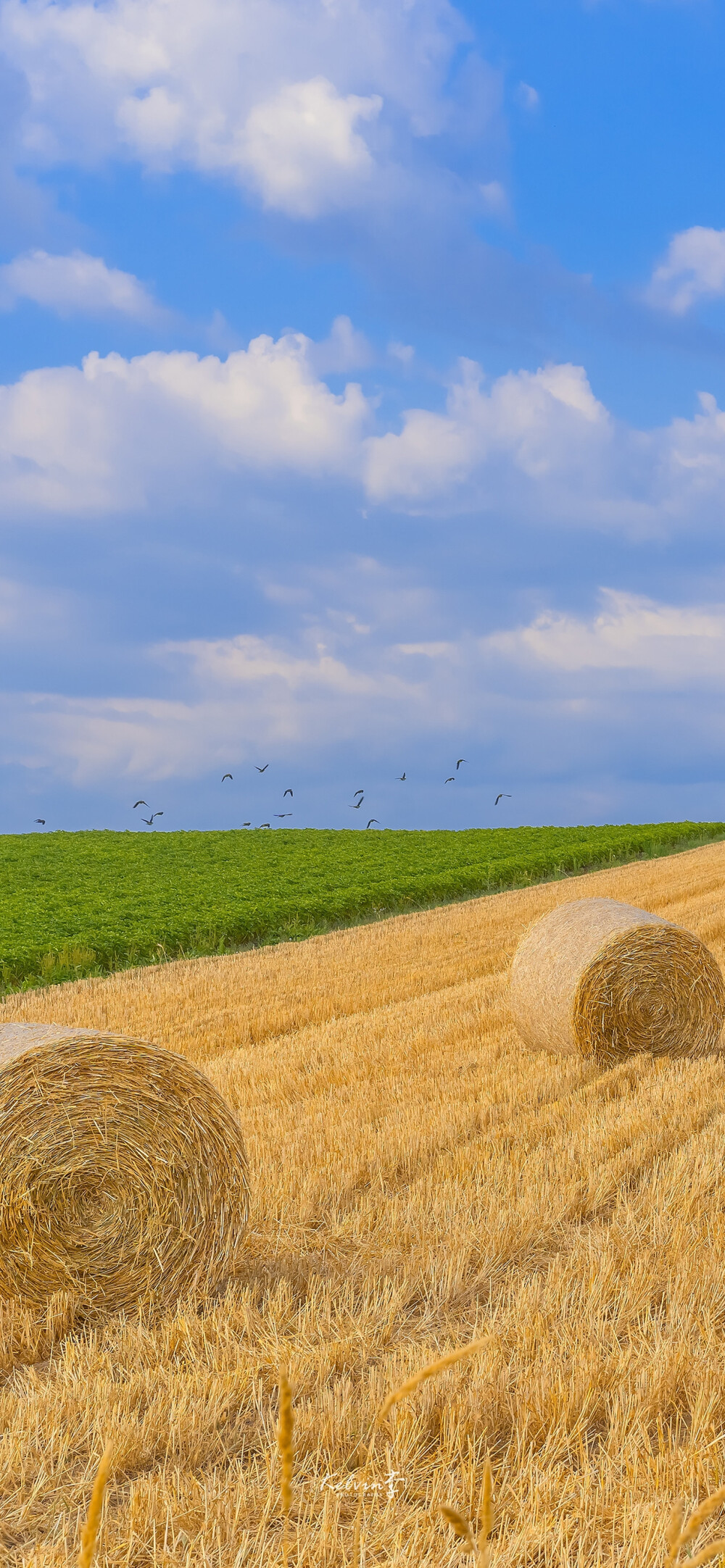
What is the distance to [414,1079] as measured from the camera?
891cm

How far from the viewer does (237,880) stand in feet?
93.1

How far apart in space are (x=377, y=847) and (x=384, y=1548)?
116 feet

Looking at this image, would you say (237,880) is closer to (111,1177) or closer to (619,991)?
(619,991)

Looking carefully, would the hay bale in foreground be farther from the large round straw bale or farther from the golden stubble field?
the large round straw bale

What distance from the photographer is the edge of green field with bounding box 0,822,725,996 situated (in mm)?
18047

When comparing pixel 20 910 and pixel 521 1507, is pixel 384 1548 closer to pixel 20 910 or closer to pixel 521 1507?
pixel 521 1507

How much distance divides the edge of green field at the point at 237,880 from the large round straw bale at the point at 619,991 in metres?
8.33

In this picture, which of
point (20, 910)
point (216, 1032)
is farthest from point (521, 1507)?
point (20, 910)

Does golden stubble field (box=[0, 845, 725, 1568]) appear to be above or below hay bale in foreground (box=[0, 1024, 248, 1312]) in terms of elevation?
below

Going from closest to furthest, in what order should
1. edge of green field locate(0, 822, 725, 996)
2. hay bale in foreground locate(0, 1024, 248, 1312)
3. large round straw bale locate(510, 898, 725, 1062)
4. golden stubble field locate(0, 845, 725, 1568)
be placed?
golden stubble field locate(0, 845, 725, 1568)
hay bale in foreground locate(0, 1024, 248, 1312)
large round straw bale locate(510, 898, 725, 1062)
edge of green field locate(0, 822, 725, 996)

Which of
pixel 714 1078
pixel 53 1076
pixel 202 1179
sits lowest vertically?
pixel 714 1078

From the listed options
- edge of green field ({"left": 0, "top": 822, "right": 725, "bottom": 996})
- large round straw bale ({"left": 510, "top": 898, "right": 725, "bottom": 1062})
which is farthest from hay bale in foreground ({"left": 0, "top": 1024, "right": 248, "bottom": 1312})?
edge of green field ({"left": 0, "top": 822, "right": 725, "bottom": 996})

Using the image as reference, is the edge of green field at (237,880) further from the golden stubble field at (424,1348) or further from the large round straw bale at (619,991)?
the golden stubble field at (424,1348)

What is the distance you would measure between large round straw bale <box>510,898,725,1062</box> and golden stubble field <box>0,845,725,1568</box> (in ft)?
2.55
